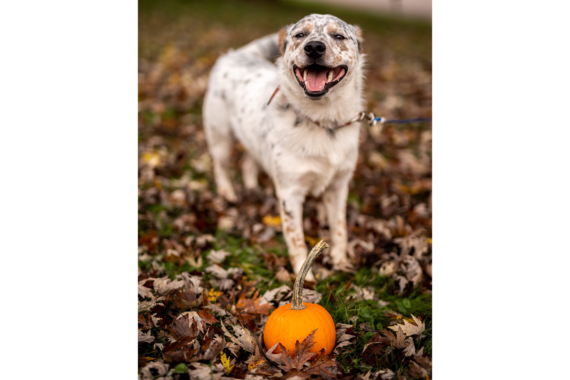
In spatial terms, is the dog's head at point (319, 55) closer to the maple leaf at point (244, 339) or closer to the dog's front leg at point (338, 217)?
the dog's front leg at point (338, 217)

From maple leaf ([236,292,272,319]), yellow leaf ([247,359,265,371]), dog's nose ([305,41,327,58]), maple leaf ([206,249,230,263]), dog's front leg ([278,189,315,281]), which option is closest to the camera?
yellow leaf ([247,359,265,371])

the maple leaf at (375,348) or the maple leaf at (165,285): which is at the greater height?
the maple leaf at (165,285)

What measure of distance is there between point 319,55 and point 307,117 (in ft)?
1.82

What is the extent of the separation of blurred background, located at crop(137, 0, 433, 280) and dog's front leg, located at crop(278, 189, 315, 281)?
0.50m

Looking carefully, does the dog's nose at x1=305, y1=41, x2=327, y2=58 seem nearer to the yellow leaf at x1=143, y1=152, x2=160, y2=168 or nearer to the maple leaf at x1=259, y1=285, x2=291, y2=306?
the maple leaf at x1=259, y1=285, x2=291, y2=306

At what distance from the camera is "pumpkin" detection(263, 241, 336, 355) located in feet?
6.79

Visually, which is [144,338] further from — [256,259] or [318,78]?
[318,78]

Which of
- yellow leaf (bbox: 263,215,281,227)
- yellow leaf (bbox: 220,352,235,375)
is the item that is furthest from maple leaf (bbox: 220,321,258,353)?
yellow leaf (bbox: 263,215,281,227)

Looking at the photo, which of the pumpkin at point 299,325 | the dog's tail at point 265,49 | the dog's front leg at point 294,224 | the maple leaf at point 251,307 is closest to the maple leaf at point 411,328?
the pumpkin at point 299,325

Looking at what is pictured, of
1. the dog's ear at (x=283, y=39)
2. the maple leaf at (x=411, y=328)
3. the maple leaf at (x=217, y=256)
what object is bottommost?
the maple leaf at (x=411, y=328)

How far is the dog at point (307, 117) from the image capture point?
2604 mm

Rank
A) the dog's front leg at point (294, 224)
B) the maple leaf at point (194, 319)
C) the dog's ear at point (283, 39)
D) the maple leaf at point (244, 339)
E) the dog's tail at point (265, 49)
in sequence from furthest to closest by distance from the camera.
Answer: the dog's tail at point (265, 49)
the dog's front leg at point (294, 224)
the dog's ear at point (283, 39)
the maple leaf at point (194, 319)
the maple leaf at point (244, 339)

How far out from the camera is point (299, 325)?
2.07m

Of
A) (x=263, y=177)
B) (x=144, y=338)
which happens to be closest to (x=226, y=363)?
(x=144, y=338)
